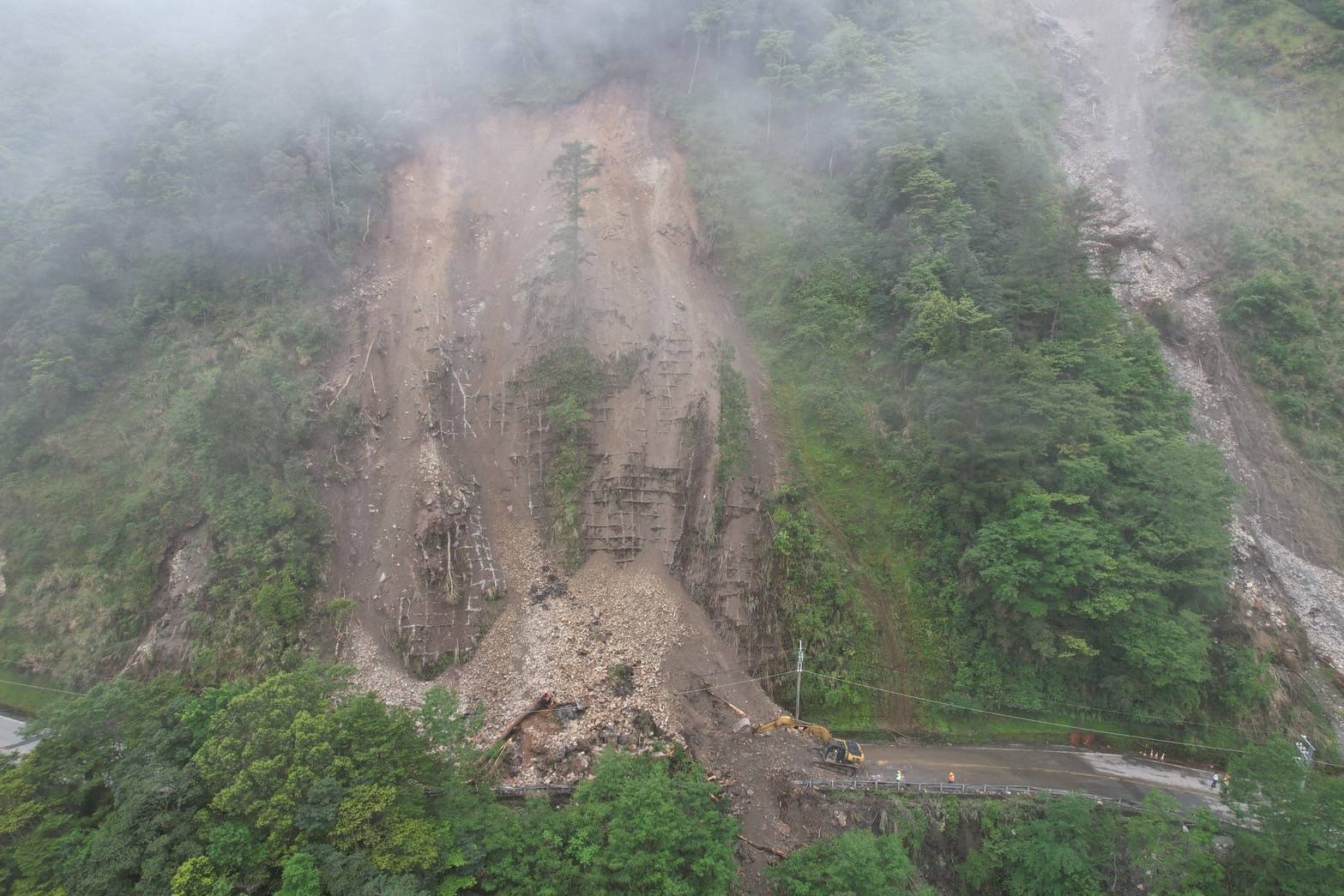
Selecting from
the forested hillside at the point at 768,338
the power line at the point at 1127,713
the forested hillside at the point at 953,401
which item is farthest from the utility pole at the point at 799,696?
the power line at the point at 1127,713

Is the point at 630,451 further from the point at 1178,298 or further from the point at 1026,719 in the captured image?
the point at 1178,298

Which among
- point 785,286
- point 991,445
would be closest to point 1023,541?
point 991,445

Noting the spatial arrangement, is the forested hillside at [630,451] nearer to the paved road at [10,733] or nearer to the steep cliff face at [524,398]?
the steep cliff face at [524,398]

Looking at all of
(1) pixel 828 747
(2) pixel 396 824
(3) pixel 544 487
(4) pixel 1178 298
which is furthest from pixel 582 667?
(4) pixel 1178 298

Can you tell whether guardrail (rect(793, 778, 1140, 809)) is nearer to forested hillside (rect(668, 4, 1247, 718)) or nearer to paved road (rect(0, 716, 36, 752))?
forested hillside (rect(668, 4, 1247, 718))

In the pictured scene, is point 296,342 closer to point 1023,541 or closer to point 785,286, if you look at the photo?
point 785,286

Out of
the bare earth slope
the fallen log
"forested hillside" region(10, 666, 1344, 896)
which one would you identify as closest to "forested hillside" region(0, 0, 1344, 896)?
"forested hillside" region(10, 666, 1344, 896)
